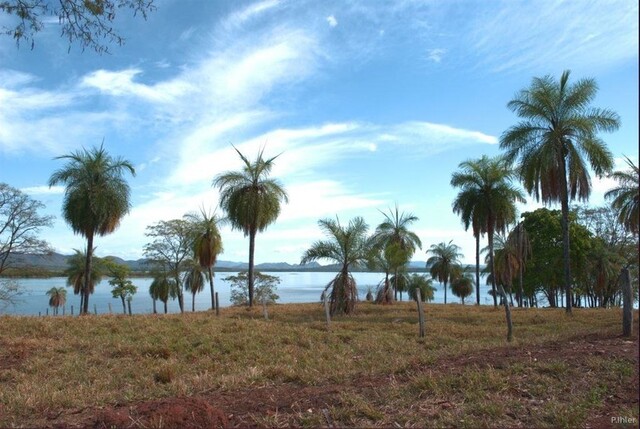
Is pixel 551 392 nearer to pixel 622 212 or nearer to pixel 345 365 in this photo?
pixel 345 365

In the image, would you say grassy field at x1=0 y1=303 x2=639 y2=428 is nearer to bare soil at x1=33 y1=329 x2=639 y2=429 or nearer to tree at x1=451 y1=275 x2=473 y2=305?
bare soil at x1=33 y1=329 x2=639 y2=429

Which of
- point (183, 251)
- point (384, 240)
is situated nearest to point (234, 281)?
point (183, 251)

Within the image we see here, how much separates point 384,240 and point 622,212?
61.0 feet

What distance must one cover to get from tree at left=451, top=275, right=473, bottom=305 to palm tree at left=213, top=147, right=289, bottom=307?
41346 millimetres

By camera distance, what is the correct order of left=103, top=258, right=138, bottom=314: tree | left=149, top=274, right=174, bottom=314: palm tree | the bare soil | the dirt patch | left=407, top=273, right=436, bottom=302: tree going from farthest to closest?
1. left=407, top=273, right=436, bottom=302: tree
2. left=103, top=258, right=138, bottom=314: tree
3. left=149, top=274, right=174, bottom=314: palm tree
4. the bare soil
5. the dirt patch

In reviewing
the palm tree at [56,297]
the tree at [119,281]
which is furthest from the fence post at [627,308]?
the palm tree at [56,297]

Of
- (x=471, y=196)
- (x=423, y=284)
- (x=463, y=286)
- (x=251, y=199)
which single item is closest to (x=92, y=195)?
(x=251, y=199)

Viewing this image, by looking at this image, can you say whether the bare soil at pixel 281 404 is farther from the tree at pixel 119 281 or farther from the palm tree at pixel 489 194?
the tree at pixel 119 281

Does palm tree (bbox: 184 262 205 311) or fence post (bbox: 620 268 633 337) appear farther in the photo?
palm tree (bbox: 184 262 205 311)

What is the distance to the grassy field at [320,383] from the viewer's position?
195 inches

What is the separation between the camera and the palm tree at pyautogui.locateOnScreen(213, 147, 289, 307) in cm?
3192

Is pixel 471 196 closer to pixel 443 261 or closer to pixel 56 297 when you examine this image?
pixel 443 261

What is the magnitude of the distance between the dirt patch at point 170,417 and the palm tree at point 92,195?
85.0 ft

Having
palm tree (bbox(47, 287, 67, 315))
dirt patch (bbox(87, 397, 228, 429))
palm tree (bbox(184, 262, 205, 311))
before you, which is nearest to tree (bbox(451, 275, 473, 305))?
palm tree (bbox(184, 262, 205, 311))
